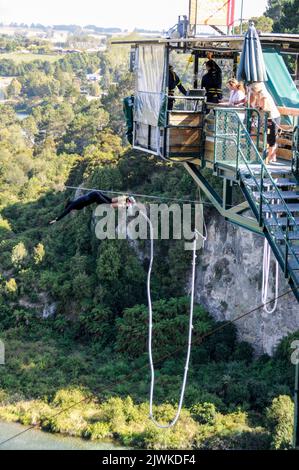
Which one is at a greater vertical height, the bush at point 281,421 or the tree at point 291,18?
the tree at point 291,18

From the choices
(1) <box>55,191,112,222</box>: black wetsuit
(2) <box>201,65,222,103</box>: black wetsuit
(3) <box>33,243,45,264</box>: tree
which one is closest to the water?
(3) <box>33,243,45,264</box>: tree

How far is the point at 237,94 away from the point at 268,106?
3.59 ft

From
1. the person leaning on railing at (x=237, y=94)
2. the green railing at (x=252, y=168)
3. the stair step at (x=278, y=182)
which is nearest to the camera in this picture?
the green railing at (x=252, y=168)

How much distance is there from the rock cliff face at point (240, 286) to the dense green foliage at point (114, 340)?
1.82ft

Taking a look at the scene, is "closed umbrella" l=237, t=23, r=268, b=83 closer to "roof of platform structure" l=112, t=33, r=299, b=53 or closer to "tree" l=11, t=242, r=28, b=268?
"roof of platform structure" l=112, t=33, r=299, b=53

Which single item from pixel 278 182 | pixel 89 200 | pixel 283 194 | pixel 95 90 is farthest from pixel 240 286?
pixel 95 90

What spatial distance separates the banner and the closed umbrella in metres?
3.67

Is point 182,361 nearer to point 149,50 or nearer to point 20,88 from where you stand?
point 149,50

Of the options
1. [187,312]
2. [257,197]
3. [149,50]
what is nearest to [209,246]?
[187,312]

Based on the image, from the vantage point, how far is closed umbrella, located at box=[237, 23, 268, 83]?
13.3 m

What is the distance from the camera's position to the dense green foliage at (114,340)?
27469mm

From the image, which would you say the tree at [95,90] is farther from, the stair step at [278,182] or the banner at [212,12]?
the stair step at [278,182]

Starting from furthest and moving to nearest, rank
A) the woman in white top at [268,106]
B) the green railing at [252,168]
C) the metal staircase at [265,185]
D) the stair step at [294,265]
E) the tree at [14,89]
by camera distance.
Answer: the tree at [14,89] < the woman in white top at [268,106] < the green railing at [252,168] < the metal staircase at [265,185] < the stair step at [294,265]

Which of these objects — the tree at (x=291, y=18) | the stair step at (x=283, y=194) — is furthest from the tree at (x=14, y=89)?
the stair step at (x=283, y=194)
